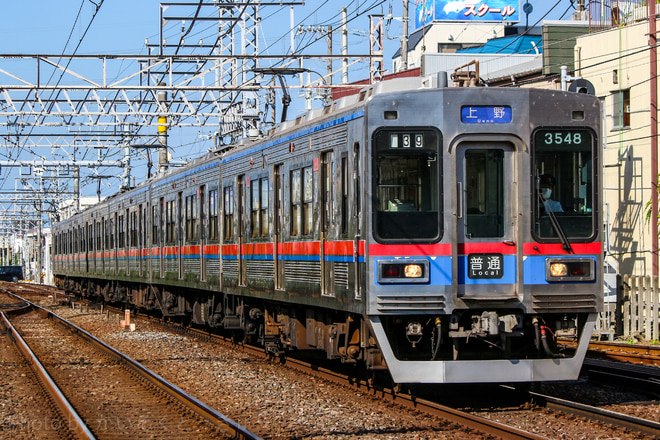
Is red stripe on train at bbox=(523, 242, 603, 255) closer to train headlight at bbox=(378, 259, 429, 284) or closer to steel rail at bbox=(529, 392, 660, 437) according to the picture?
train headlight at bbox=(378, 259, 429, 284)

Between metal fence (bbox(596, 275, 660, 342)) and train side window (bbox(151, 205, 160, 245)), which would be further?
train side window (bbox(151, 205, 160, 245))

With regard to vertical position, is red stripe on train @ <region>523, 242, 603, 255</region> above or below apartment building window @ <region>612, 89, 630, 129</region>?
below

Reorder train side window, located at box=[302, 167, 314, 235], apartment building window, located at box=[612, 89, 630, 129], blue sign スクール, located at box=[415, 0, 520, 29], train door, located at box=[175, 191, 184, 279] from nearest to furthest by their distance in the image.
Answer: train side window, located at box=[302, 167, 314, 235] → train door, located at box=[175, 191, 184, 279] → apartment building window, located at box=[612, 89, 630, 129] → blue sign スクール, located at box=[415, 0, 520, 29]

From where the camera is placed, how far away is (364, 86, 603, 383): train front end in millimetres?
8648

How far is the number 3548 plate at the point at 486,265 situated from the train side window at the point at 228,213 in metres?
6.49

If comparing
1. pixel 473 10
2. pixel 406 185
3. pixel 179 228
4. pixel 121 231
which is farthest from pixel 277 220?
pixel 473 10

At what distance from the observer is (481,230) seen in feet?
29.0

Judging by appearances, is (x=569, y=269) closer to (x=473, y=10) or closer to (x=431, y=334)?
(x=431, y=334)

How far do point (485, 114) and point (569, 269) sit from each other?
5.42 feet

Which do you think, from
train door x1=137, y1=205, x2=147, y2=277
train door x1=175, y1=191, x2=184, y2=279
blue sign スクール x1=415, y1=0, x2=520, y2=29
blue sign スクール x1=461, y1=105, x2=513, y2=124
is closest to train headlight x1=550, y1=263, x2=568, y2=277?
blue sign スクール x1=461, y1=105, x2=513, y2=124

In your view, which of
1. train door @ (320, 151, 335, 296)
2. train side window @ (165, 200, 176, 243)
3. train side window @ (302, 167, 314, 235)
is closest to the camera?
train door @ (320, 151, 335, 296)

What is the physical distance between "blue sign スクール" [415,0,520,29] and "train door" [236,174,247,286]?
37949 mm

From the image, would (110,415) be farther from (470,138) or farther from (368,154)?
(470,138)

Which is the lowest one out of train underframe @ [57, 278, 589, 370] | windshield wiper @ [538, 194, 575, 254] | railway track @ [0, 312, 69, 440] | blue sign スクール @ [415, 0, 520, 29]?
railway track @ [0, 312, 69, 440]
